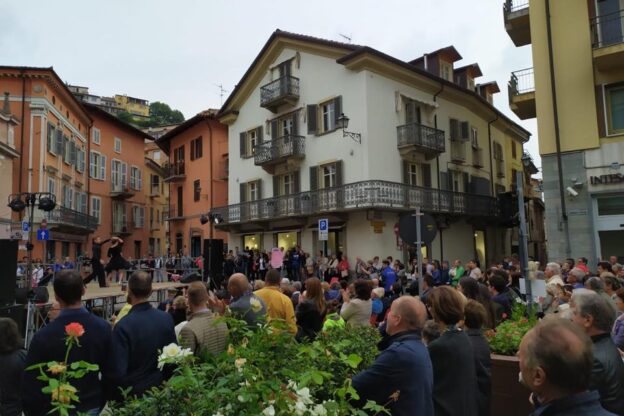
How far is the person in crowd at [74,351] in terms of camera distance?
11.6 feet

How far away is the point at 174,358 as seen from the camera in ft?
8.34

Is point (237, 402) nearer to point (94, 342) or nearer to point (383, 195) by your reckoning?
point (94, 342)

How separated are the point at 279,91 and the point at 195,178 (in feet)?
40.1

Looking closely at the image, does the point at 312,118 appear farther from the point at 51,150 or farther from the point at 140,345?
the point at 140,345

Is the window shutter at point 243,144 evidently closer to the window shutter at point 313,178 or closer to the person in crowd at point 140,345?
the window shutter at point 313,178

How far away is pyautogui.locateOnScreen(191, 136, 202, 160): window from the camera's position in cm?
3688

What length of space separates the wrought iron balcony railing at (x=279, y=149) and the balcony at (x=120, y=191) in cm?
2018

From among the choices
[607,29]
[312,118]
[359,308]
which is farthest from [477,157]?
[359,308]

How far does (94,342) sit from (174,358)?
1.53 meters

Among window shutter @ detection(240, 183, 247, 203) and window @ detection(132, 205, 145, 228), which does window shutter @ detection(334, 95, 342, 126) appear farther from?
window @ detection(132, 205, 145, 228)

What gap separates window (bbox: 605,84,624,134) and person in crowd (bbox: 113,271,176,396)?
16.3 m

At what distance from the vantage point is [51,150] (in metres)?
32.5

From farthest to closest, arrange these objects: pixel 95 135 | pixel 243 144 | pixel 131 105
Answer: pixel 131 105
pixel 95 135
pixel 243 144

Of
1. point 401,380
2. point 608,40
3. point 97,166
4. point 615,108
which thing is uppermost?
point 97,166
